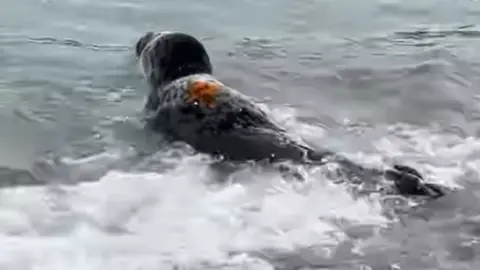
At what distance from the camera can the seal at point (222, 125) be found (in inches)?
215

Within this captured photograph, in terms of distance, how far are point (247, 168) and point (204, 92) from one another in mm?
732

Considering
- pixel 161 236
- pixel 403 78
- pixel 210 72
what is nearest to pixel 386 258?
pixel 161 236

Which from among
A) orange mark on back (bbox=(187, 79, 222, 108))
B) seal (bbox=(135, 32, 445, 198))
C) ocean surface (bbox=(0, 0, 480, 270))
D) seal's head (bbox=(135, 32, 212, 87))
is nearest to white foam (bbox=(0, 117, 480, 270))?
ocean surface (bbox=(0, 0, 480, 270))

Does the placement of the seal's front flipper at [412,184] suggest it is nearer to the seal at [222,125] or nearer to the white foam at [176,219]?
the seal at [222,125]

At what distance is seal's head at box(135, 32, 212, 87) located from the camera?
6.78 m

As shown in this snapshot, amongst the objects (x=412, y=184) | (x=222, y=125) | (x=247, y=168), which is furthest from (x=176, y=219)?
(x=412, y=184)

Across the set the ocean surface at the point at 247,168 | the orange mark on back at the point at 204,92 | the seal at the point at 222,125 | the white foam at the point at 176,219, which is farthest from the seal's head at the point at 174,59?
the white foam at the point at 176,219

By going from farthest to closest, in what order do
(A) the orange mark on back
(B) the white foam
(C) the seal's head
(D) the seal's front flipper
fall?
(C) the seal's head → (A) the orange mark on back → (D) the seal's front flipper → (B) the white foam

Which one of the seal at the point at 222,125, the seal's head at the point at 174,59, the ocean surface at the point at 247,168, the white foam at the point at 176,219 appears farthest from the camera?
the seal's head at the point at 174,59

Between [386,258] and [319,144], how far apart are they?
1750 millimetres

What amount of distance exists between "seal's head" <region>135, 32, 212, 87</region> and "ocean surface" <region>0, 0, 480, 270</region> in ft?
1.03

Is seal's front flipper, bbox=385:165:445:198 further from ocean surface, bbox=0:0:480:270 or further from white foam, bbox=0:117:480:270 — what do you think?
white foam, bbox=0:117:480:270

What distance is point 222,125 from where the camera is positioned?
5.90 metres

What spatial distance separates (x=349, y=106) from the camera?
23.1 feet
